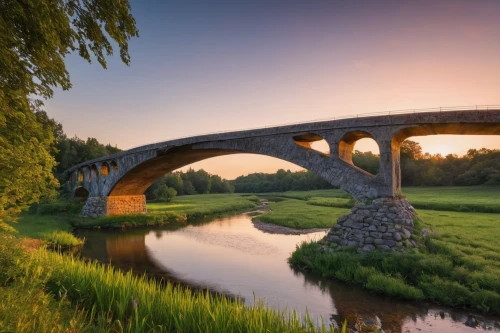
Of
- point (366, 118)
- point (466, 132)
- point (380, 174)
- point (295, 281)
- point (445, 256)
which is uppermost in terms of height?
point (366, 118)

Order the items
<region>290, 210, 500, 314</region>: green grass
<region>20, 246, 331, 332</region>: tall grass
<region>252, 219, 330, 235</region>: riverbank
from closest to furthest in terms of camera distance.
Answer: <region>20, 246, 331, 332</region>: tall grass
<region>290, 210, 500, 314</region>: green grass
<region>252, 219, 330, 235</region>: riverbank

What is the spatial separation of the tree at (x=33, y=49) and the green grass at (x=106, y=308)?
2.62 meters

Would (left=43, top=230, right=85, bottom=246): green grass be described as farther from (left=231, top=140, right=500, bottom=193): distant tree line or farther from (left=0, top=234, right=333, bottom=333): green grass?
(left=231, top=140, right=500, bottom=193): distant tree line

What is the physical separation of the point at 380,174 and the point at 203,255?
461 inches

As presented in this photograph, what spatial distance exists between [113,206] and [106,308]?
31336mm

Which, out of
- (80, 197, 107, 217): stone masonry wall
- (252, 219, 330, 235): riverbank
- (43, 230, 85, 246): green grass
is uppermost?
(80, 197, 107, 217): stone masonry wall

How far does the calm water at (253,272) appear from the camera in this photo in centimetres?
941

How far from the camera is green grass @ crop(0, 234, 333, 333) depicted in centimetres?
487

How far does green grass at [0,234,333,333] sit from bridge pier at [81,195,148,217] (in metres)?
28.2

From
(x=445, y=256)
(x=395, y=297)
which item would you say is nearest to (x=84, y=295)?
(x=395, y=297)

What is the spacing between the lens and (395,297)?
426 inches

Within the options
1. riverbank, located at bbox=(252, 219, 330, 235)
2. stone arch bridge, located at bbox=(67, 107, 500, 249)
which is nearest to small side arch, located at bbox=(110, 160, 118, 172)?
stone arch bridge, located at bbox=(67, 107, 500, 249)

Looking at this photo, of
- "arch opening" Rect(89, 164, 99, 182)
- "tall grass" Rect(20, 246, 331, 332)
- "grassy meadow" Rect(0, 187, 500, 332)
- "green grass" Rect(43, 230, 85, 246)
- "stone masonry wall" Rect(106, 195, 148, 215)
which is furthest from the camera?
"arch opening" Rect(89, 164, 99, 182)

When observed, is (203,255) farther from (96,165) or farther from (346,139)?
(96,165)
